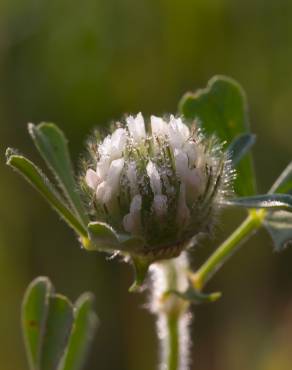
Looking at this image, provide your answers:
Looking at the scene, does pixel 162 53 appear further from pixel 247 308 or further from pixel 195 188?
pixel 195 188

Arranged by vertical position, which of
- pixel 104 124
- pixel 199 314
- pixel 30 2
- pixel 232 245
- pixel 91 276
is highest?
pixel 30 2

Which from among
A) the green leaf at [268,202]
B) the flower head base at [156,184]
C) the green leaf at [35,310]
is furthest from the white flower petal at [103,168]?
the green leaf at [35,310]

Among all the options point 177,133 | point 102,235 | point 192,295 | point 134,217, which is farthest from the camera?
point 192,295

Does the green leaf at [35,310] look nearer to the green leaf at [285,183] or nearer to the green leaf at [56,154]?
the green leaf at [56,154]

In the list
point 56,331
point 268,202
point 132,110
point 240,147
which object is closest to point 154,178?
point 268,202

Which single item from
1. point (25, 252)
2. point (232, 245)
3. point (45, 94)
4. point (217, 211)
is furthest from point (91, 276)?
point (217, 211)

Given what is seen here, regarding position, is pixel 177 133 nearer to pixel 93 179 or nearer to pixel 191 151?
pixel 191 151

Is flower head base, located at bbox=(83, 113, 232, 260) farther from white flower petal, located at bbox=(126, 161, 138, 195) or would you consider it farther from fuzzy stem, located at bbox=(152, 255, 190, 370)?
fuzzy stem, located at bbox=(152, 255, 190, 370)
